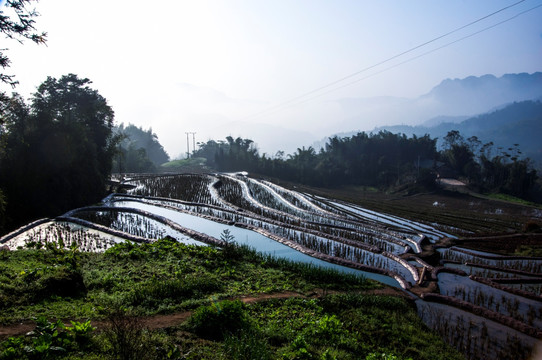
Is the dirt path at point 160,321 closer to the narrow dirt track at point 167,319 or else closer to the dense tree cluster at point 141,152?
the narrow dirt track at point 167,319

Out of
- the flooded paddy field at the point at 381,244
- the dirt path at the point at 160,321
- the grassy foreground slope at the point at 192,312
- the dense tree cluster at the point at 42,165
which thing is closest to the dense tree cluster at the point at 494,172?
the flooded paddy field at the point at 381,244

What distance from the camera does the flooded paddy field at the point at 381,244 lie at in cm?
1036

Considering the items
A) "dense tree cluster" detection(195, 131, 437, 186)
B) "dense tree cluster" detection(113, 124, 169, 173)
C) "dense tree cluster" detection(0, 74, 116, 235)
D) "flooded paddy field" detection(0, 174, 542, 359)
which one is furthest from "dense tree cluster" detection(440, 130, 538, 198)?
"dense tree cluster" detection(113, 124, 169, 173)

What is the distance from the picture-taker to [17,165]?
1020 inches

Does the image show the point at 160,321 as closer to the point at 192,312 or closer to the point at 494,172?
the point at 192,312

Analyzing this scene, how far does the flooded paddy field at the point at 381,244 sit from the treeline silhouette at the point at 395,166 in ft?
Answer: 103

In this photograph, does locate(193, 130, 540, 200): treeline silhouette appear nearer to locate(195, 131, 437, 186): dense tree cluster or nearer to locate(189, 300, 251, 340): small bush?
locate(195, 131, 437, 186): dense tree cluster

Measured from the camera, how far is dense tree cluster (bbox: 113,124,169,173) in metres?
73.7

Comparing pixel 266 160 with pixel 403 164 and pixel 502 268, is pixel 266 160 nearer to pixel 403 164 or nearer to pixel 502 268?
pixel 403 164

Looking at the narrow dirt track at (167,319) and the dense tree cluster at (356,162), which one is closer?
the narrow dirt track at (167,319)

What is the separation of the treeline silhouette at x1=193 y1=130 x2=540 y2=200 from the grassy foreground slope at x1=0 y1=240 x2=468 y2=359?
49.3 m

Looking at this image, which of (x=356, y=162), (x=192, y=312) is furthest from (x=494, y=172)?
(x=192, y=312)

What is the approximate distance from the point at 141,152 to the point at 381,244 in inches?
2697

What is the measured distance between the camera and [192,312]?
8.16 m
